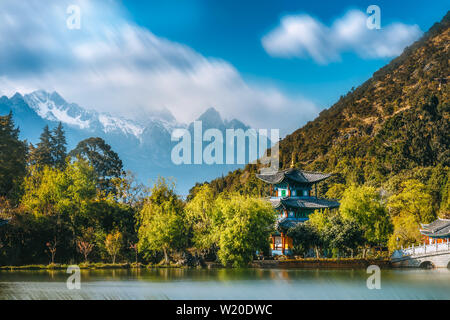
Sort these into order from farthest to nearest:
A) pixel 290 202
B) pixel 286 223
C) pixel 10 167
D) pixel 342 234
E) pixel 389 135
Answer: pixel 389 135, pixel 290 202, pixel 10 167, pixel 286 223, pixel 342 234

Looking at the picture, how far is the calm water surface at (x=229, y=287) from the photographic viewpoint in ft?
60.4

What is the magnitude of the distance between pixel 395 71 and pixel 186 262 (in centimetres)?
6665

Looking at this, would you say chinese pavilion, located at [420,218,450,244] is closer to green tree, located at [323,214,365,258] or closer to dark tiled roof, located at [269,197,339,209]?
green tree, located at [323,214,365,258]

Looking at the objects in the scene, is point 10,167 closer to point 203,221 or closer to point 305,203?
point 203,221

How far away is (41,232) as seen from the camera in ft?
111

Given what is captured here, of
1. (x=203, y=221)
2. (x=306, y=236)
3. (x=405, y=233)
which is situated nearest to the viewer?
(x=306, y=236)

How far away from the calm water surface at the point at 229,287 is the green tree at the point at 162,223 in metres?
8.14

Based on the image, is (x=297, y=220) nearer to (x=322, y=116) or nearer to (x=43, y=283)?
(x=43, y=283)

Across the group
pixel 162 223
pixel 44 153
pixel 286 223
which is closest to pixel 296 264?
pixel 286 223

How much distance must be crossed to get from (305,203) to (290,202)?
3.85 feet

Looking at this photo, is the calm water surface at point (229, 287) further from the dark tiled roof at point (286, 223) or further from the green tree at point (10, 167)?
the green tree at point (10, 167)

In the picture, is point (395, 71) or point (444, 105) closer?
point (444, 105)

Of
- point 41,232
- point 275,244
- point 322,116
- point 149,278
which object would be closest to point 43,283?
point 149,278

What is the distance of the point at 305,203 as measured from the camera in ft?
131
